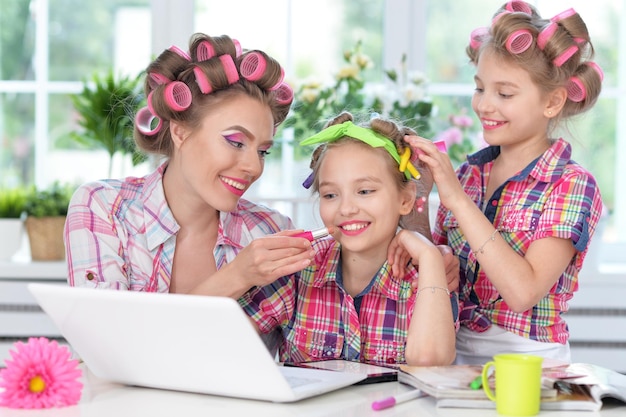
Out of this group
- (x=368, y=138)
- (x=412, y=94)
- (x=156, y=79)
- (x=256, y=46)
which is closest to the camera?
(x=368, y=138)

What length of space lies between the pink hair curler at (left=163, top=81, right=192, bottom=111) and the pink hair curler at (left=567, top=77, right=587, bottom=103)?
0.83 m

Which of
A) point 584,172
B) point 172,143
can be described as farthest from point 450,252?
point 172,143

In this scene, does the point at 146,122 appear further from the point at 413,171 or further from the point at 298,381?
the point at 298,381

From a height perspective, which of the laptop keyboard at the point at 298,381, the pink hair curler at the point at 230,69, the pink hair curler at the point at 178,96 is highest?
the pink hair curler at the point at 230,69

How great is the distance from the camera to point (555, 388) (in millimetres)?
1541

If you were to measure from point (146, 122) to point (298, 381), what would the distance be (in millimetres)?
999

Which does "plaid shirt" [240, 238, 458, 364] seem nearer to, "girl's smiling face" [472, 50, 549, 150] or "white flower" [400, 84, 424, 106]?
"girl's smiling face" [472, 50, 549, 150]

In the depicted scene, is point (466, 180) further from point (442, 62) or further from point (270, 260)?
point (442, 62)

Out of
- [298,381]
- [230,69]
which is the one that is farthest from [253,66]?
[298,381]

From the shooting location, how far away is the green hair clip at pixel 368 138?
2.01 meters

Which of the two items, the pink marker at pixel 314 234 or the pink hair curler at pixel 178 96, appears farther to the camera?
the pink hair curler at pixel 178 96

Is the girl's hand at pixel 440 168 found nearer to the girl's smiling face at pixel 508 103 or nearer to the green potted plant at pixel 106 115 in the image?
Answer: the girl's smiling face at pixel 508 103

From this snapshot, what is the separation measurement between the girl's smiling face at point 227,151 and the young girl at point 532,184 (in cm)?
36

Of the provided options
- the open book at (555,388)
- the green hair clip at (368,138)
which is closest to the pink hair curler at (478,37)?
the green hair clip at (368,138)
